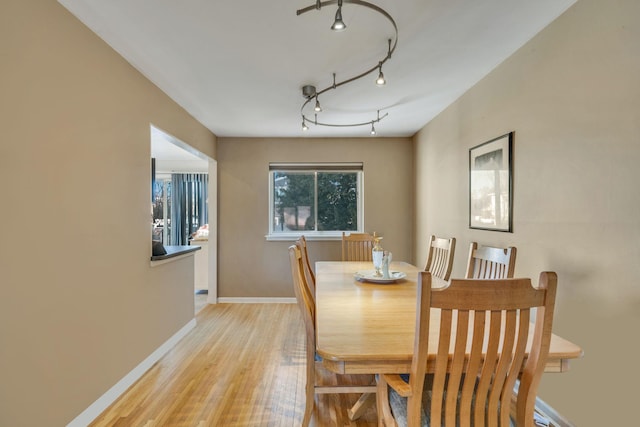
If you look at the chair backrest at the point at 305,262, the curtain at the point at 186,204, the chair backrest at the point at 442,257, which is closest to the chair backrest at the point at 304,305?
the chair backrest at the point at 305,262

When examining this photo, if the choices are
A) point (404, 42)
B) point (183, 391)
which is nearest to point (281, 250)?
point (183, 391)

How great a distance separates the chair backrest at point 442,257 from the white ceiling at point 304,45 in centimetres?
133

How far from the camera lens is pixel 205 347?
9.62 feet

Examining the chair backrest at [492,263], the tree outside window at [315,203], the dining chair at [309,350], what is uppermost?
the tree outside window at [315,203]

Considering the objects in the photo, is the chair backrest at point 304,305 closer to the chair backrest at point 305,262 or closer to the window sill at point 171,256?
the chair backrest at point 305,262

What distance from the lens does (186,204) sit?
613cm

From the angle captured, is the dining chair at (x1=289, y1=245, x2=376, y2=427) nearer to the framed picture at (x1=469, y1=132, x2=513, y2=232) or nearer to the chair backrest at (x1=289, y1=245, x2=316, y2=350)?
the chair backrest at (x1=289, y1=245, x2=316, y2=350)

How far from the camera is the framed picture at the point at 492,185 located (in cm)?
220

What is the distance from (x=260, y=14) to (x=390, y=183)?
3117mm

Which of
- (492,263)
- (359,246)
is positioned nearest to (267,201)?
(359,246)

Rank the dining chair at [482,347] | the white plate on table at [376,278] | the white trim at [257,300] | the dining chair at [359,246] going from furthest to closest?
the white trim at [257,300] < the dining chair at [359,246] < the white plate on table at [376,278] < the dining chair at [482,347]

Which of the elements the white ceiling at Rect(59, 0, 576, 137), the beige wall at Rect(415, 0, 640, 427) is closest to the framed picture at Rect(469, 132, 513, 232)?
the beige wall at Rect(415, 0, 640, 427)

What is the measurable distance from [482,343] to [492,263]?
1133 mm

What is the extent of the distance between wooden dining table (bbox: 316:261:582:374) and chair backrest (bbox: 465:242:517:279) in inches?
10.2
